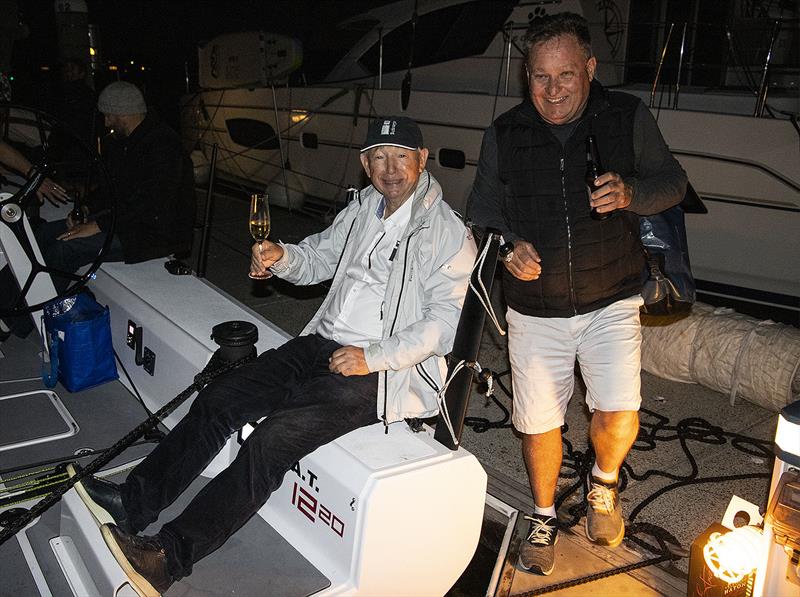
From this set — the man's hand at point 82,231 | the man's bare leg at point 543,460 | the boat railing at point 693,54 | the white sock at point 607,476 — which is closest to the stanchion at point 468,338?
the man's bare leg at point 543,460

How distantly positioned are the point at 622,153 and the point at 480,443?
1.60 m

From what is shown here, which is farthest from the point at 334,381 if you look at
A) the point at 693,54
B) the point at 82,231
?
the point at 693,54

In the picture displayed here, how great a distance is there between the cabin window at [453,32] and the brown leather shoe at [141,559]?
5.91 metres

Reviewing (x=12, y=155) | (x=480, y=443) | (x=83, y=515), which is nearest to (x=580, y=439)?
(x=480, y=443)

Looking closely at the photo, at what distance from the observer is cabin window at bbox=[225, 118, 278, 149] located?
29.2 ft

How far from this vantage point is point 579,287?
2266 millimetres

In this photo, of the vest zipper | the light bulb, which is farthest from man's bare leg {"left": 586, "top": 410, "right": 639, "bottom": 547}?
the light bulb

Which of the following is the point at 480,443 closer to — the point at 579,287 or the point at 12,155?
the point at 579,287

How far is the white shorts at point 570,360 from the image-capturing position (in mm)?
2285

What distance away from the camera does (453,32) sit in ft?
23.6

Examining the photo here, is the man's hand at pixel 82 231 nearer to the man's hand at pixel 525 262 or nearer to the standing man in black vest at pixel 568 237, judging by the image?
the standing man in black vest at pixel 568 237

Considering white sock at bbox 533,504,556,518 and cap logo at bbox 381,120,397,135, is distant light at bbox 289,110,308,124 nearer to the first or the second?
cap logo at bbox 381,120,397,135

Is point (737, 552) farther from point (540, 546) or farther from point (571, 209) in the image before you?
point (571, 209)

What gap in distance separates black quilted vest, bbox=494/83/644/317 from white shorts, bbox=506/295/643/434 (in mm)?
54
